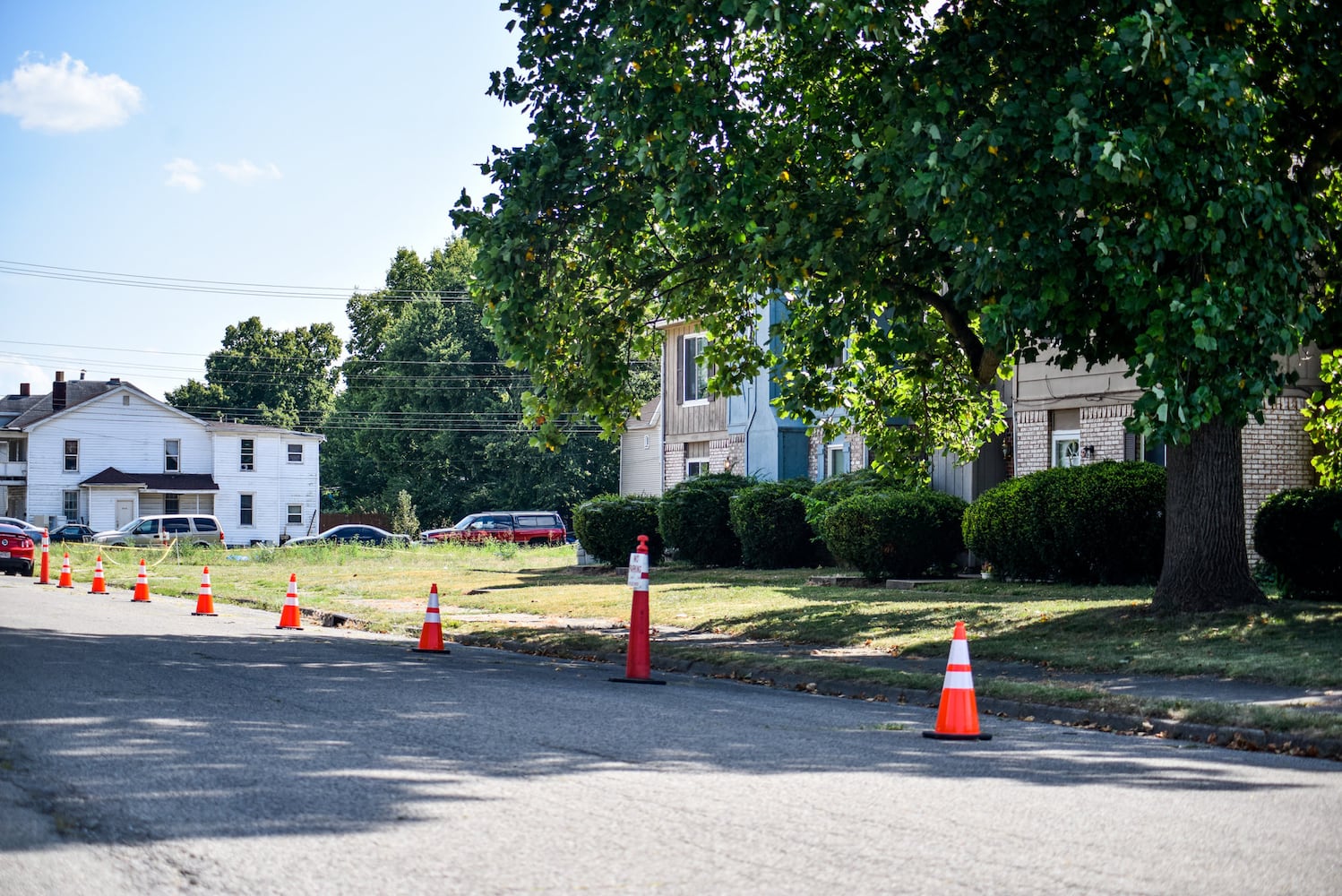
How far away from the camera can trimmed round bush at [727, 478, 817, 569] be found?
27609 millimetres

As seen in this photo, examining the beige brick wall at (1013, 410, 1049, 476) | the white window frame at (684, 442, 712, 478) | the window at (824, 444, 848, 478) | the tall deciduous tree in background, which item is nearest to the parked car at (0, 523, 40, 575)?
the white window frame at (684, 442, 712, 478)

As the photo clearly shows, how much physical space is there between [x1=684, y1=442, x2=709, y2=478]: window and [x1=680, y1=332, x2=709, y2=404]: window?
120 cm

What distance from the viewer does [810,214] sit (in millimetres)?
14188

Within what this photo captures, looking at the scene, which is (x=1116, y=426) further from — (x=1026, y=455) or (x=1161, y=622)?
(x=1161, y=622)

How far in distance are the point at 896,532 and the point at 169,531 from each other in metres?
39.9

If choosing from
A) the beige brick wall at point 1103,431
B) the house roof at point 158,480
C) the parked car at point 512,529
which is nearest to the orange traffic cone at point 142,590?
the beige brick wall at point 1103,431

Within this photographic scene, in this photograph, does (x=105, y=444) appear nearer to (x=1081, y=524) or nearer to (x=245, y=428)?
(x=245, y=428)

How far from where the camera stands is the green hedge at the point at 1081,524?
2016cm

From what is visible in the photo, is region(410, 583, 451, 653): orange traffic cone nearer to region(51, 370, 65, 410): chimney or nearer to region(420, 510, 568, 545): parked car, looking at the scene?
region(420, 510, 568, 545): parked car

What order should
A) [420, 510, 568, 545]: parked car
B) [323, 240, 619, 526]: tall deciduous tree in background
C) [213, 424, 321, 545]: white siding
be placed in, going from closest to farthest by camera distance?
[420, 510, 568, 545]: parked car → [323, 240, 619, 526]: tall deciduous tree in background → [213, 424, 321, 545]: white siding

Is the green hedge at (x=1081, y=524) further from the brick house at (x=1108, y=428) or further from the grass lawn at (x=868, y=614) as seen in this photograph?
the brick house at (x=1108, y=428)

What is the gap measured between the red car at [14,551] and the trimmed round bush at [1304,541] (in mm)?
27705

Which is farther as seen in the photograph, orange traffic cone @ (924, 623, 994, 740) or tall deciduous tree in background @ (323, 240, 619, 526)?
tall deciduous tree in background @ (323, 240, 619, 526)

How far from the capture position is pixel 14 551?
33.2 m
